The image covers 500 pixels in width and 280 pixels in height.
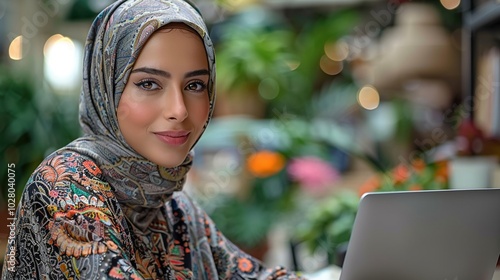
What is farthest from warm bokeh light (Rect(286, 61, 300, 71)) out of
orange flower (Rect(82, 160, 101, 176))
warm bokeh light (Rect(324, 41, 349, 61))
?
orange flower (Rect(82, 160, 101, 176))

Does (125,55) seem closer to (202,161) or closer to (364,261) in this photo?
(364,261)

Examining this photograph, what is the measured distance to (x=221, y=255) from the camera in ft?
4.75

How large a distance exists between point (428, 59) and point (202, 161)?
1267mm

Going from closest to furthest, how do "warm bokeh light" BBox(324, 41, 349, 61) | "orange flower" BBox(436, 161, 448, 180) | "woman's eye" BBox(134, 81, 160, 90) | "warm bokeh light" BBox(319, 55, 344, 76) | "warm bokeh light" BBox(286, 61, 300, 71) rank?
"woman's eye" BBox(134, 81, 160, 90), "orange flower" BBox(436, 161, 448, 180), "warm bokeh light" BBox(286, 61, 300, 71), "warm bokeh light" BBox(324, 41, 349, 61), "warm bokeh light" BBox(319, 55, 344, 76)

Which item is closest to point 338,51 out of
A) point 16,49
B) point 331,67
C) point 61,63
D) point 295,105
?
point 331,67

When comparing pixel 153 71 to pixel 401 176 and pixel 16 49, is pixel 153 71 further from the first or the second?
pixel 16 49

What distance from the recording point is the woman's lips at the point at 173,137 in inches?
46.9

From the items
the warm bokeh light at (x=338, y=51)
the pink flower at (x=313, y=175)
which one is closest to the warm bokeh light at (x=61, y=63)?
the pink flower at (x=313, y=175)

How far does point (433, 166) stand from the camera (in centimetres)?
262

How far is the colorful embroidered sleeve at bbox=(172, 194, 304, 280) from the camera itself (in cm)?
142

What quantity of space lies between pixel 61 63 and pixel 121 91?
278cm

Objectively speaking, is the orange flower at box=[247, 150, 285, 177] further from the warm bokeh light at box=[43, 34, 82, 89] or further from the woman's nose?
the woman's nose

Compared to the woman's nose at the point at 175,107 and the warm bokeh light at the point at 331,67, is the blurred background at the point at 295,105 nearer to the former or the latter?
the warm bokeh light at the point at 331,67

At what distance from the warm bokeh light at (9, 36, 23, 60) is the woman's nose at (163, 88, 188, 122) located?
2.80 metres
